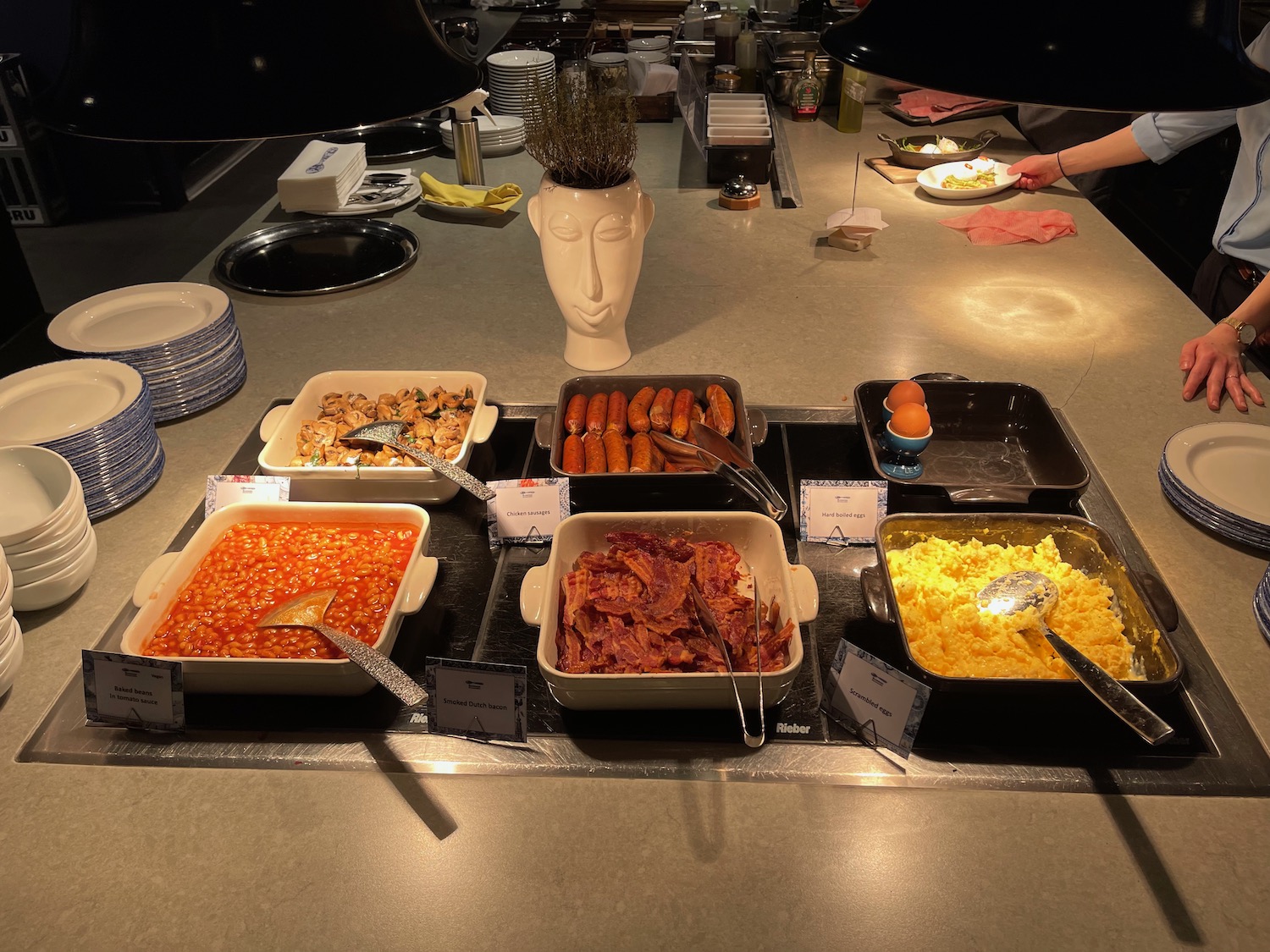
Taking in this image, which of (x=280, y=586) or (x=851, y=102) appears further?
(x=851, y=102)

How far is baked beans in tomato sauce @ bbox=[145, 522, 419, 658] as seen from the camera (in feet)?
3.95

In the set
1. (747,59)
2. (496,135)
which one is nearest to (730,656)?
(496,135)

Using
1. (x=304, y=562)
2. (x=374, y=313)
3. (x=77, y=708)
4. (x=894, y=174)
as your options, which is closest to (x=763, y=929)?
(x=304, y=562)

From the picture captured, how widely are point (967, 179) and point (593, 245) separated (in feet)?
5.96

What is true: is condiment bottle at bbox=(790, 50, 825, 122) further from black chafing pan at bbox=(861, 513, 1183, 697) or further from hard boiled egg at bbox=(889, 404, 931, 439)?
black chafing pan at bbox=(861, 513, 1183, 697)

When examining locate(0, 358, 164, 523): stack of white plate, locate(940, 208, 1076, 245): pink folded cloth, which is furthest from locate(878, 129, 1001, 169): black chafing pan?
locate(0, 358, 164, 523): stack of white plate

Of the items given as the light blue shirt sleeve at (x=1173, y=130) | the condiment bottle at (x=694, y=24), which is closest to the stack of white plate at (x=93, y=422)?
the light blue shirt sleeve at (x=1173, y=130)

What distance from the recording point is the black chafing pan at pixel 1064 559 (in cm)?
106

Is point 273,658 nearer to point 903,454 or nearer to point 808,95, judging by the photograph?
point 903,454

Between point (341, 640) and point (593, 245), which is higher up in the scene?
point (593, 245)

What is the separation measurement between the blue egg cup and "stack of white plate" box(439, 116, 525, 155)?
226cm

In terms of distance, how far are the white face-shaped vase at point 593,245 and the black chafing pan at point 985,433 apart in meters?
0.54

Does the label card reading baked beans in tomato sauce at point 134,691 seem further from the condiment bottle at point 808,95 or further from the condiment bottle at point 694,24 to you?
the condiment bottle at point 694,24

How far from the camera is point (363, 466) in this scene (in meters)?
1.51
